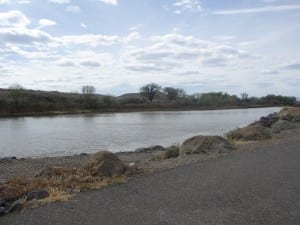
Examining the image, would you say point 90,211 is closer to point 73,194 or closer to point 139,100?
point 73,194

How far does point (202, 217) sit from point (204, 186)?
2.12 meters

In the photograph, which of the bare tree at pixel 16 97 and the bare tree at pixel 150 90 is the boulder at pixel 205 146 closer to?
the bare tree at pixel 16 97

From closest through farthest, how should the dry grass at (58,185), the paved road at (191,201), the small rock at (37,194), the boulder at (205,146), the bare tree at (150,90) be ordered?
the paved road at (191,201)
the small rock at (37,194)
the dry grass at (58,185)
the boulder at (205,146)
the bare tree at (150,90)

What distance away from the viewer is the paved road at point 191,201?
6.20 meters

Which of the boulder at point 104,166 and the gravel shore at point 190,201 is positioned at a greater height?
the boulder at point 104,166

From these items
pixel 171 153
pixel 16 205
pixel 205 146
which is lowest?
pixel 171 153

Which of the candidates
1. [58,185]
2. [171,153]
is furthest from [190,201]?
[171,153]

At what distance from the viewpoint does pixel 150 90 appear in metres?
163

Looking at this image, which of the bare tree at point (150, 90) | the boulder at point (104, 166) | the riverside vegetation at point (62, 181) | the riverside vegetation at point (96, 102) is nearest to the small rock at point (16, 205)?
the riverside vegetation at point (62, 181)

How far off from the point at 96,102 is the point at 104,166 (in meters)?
103

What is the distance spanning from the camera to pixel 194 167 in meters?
10.8

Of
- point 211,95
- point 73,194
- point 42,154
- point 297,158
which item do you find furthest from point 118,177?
point 211,95

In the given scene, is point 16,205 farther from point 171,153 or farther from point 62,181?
point 171,153

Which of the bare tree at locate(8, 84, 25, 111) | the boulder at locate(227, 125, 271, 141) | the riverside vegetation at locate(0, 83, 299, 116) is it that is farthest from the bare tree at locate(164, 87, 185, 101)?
the boulder at locate(227, 125, 271, 141)
